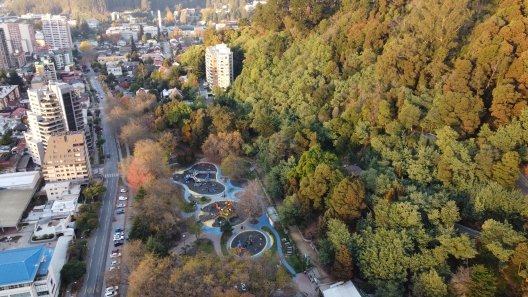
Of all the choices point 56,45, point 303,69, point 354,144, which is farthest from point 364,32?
point 56,45

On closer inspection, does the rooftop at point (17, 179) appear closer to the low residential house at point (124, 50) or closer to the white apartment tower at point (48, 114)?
the white apartment tower at point (48, 114)

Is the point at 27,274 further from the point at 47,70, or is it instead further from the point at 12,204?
the point at 47,70

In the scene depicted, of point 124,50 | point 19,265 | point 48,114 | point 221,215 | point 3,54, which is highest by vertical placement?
point 48,114

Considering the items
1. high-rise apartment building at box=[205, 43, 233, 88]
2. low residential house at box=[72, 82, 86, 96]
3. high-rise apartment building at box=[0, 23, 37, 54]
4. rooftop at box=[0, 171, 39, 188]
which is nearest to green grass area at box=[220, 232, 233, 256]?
rooftop at box=[0, 171, 39, 188]

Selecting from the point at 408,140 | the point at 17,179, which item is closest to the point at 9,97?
the point at 17,179

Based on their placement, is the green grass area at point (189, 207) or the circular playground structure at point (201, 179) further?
the circular playground structure at point (201, 179)

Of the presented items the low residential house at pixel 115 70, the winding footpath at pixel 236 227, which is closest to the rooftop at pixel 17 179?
the winding footpath at pixel 236 227

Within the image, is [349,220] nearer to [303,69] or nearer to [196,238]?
[196,238]
